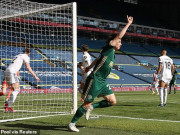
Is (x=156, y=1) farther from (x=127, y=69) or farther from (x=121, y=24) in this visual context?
(x=127, y=69)

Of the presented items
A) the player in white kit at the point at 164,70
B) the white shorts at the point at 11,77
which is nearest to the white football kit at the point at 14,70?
the white shorts at the point at 11,77

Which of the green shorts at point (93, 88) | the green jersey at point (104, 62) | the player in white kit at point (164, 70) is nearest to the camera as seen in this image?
the green shorts at point (93, 88)

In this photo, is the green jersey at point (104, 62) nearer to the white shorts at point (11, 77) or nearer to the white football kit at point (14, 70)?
the white football kit at point (14, 70)

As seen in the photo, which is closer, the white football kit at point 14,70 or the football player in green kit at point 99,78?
the football player in green kit at point 99,78

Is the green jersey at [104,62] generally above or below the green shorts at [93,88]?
above

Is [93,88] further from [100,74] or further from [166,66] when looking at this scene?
[166,66]

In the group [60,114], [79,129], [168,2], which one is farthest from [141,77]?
[79,129]

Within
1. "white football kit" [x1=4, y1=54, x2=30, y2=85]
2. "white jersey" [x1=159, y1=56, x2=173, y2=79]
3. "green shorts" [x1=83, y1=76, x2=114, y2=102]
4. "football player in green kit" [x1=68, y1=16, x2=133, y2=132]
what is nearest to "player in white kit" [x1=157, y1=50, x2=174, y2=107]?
"white jersey" [x1=159, y1=56, x2=173, y2=79]

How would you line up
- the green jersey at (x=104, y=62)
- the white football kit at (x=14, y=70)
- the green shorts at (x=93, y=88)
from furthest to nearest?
the white football kit at (x=14, y=70) → the green jersey at (x=104, y=62) → the green shorts at (x=93, y=88)

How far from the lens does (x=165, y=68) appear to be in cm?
1189

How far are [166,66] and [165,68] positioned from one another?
9cm

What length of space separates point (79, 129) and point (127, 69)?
30614 millimetres

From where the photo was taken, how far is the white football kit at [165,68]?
464 inches

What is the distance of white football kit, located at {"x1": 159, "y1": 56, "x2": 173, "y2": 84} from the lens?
464 inches
